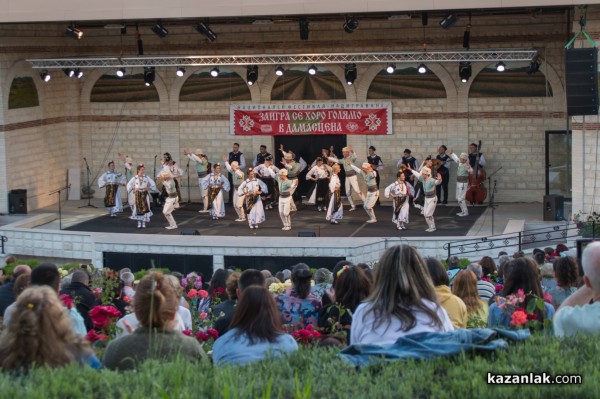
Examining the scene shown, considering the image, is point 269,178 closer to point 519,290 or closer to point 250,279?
point 250,279

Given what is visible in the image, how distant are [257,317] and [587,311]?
1.66 m

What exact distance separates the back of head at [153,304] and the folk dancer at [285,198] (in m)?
17.1

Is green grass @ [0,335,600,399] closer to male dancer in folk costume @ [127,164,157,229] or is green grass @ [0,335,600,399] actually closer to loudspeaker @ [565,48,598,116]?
loudspeaker @ [565,48,598,116]

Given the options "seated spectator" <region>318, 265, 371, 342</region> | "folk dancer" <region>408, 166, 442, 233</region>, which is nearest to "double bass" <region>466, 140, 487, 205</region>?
"folk dancer" <region>408, 166, 442, 233</region>

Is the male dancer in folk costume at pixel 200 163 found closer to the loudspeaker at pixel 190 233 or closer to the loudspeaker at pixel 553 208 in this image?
the loudspeaker at pixel 190 233

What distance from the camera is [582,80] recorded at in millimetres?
20484

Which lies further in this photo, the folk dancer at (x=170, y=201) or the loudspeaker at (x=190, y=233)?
the folk dancer at (x=170, y=201)

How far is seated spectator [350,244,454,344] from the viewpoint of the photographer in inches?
241

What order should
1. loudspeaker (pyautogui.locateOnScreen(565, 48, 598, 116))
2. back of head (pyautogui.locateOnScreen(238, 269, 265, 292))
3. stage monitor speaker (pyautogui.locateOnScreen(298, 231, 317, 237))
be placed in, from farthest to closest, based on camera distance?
1. stage monitor speaker (pyautogui.locateOnScreen(298, 231, 317, 237))
2. loudspeaker (pyautogui.locateOnScreen(565, 48, 598, 116))
3. back of head (pyautogui.locateOnScreen(238, 269, 265, 292))

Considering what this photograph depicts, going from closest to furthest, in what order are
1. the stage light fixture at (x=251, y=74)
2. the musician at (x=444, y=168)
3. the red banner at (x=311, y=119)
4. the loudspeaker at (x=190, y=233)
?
the loudspeaker at (x=190, y=233) < the musician at (x=444, y=168) < the stage light fixture at (x=251, y=74) < the red banner at (x=311, y=119)

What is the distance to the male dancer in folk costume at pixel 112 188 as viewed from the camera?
2562 cm

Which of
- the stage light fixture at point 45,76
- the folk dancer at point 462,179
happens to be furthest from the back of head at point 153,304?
the stage light fixture at point 45,76

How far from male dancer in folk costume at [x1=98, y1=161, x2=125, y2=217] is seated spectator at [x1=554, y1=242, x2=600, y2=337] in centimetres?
2014

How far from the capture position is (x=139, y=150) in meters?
28.7
